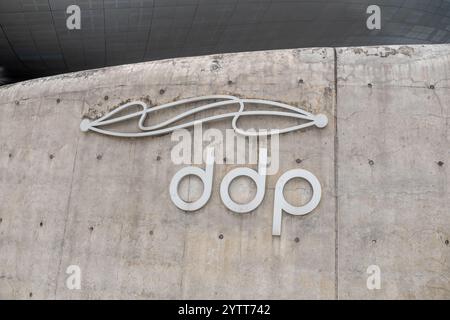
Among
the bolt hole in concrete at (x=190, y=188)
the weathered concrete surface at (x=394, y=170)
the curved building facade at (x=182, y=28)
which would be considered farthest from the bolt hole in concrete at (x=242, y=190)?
the curved building facade at (x=182, y=28)

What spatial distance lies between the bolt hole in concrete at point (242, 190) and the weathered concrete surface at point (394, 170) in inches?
40.5

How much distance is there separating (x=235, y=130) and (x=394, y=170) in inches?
76.2

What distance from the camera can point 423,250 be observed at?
17.5ft

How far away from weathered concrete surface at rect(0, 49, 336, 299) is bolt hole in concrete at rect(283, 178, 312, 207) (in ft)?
0.12

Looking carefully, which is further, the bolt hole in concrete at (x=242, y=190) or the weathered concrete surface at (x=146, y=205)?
the bolt hole in concrete at (x=242, y=190)

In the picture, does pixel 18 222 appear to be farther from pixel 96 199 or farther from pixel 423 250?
pixel 423 250

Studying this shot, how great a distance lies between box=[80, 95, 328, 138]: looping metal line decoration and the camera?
230 inches

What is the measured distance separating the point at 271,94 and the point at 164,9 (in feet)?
13.3

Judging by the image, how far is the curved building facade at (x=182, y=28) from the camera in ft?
29.8

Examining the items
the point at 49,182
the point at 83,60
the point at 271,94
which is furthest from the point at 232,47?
the point at 49,182

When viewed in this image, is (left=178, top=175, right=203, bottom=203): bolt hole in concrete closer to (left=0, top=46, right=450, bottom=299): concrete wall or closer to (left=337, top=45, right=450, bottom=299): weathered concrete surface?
(left=0, top=46, right=450, bottom=299): concrete wall

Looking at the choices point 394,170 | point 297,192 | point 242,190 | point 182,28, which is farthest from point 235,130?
point 182,28

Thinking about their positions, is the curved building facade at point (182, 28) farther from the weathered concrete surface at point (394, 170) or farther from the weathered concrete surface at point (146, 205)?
the weathered concrete surface at point (394, 170)

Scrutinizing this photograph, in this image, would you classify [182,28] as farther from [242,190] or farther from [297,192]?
[297,192]
